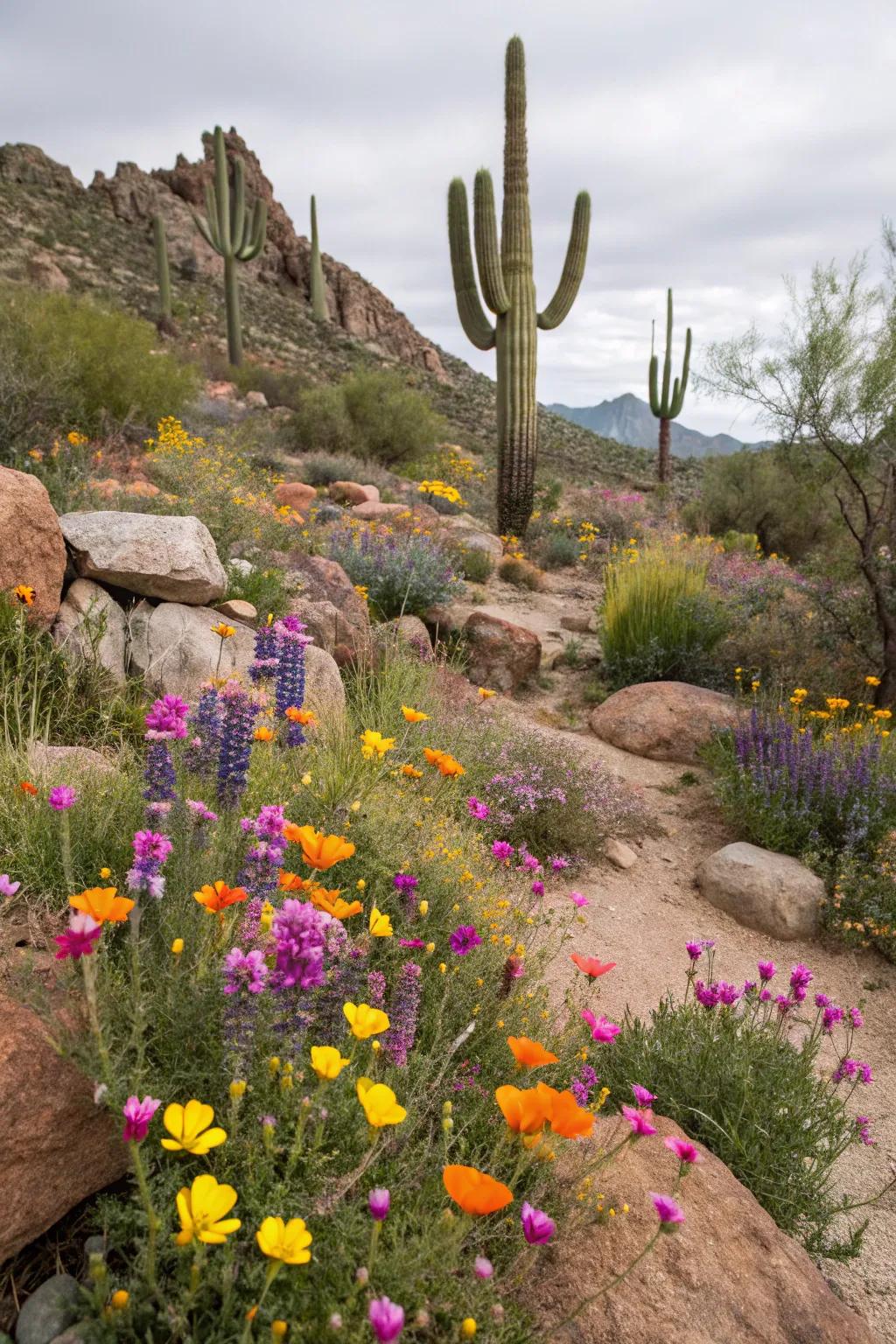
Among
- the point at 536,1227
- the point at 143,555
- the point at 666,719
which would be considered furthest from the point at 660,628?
the point at 536,1227

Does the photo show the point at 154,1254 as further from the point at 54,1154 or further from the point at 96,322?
the point at 96,322

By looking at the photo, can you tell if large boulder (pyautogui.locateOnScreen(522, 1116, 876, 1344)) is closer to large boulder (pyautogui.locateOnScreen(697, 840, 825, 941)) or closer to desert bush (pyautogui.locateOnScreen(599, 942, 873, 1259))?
desert bush (pyautogui.locateOnScreen(599, 942, 873, 1259))

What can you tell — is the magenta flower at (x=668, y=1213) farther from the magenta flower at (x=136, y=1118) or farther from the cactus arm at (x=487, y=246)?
the cactus arm at (x=487, y=246)

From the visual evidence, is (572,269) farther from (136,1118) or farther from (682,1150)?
(136,1118)

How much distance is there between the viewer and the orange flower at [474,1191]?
1057 mm

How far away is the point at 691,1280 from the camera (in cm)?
173

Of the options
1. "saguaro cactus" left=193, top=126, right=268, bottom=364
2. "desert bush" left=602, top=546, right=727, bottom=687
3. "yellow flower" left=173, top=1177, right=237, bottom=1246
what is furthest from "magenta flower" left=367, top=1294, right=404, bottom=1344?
"saguaro cactus" left=193, top=126, right=268, bottom=364

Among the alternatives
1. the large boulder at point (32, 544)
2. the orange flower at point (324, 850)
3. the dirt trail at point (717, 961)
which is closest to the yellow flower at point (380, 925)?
the orange flower at point (324, 850)

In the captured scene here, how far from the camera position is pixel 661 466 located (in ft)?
73.2

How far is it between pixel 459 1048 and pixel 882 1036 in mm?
2566

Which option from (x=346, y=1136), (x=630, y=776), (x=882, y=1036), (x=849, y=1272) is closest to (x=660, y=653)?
(x=630, y=776)

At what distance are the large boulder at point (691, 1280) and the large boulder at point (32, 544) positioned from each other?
372cm

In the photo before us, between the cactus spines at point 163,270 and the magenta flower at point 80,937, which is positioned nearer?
the magenta flower at point 80,937

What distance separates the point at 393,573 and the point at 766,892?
169 inches
